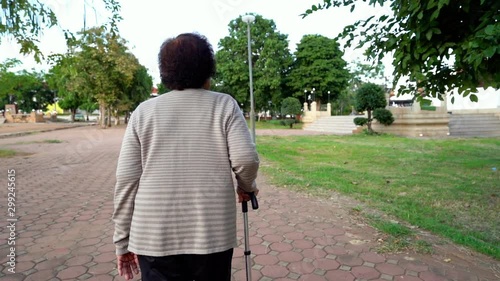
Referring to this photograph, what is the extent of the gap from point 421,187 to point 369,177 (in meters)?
1.05

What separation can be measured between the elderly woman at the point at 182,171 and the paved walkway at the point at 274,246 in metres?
1.36

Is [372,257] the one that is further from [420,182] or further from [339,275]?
[420,182]

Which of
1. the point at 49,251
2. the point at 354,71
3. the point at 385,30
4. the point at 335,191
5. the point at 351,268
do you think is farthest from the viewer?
the point at 354,71

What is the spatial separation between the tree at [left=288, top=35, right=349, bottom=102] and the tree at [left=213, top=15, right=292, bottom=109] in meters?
1.42

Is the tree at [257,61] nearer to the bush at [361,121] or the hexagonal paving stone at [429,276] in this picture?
the bush at [361,121]

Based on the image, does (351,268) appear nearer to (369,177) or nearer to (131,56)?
(369,177)

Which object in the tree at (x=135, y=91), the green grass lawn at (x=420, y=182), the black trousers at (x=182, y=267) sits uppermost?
the tree at (x=135, y=91)

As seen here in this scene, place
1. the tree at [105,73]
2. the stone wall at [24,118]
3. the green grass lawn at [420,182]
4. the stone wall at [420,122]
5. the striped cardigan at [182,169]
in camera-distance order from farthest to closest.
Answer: the stone wall at [24,118] → the tree at [105,73] → the stone wall at [420,122] → the green grass lawn at [420,182] → the striped cardigan at [182,169]

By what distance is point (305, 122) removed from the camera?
1096 inches

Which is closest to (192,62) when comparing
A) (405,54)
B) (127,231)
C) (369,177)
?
(127,231)

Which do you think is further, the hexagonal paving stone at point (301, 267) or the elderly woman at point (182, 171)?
the hexagonal paving stone at point (301, 267)

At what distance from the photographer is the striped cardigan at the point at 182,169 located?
4.49ft

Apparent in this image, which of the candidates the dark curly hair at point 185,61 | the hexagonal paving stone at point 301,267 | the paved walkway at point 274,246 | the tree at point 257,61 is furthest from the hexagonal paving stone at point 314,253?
the tree at point 257,61

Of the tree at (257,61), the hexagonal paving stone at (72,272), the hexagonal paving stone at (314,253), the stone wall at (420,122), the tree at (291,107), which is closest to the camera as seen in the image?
the hexagonal paving stone at (72,272)
